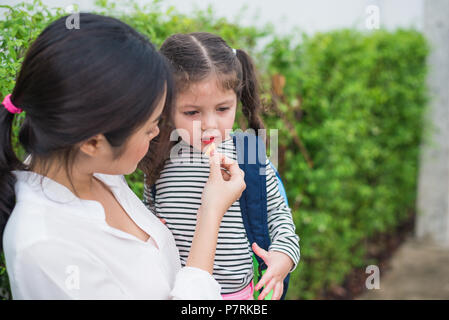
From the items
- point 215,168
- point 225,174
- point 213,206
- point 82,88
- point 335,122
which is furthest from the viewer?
point 335,122

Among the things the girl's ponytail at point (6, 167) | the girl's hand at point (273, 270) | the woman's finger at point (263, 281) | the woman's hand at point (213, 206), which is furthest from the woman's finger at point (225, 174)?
the girl's ponytail at point (6, 167)

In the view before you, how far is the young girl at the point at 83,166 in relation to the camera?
1.06m

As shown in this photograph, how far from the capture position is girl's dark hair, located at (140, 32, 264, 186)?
1620 millimetres

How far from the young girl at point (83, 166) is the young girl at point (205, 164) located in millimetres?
333

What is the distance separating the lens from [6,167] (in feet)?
3.90

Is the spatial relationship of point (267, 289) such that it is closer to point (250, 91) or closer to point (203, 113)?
point (203, 113)

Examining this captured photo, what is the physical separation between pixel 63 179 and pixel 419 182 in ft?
16.0

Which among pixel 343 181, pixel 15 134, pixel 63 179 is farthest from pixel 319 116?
pixel 63 179

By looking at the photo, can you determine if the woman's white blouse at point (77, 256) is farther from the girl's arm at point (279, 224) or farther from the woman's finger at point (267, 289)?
the girl's arm at point (279, 224)

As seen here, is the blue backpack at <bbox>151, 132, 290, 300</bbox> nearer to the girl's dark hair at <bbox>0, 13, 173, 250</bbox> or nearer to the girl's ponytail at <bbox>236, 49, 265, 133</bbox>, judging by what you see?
the girl's ponytail at <bbox>236, 49, 265, 133</bbox>

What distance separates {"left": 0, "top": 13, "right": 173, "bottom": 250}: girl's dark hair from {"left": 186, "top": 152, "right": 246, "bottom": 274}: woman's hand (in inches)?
13.3

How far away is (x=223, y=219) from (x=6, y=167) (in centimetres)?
80

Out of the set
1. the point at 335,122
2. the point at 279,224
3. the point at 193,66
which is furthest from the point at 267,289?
the point at 335,122

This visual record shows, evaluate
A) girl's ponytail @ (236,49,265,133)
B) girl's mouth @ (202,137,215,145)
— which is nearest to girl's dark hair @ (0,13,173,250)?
girl's mouth @ (202,137,215,145)
